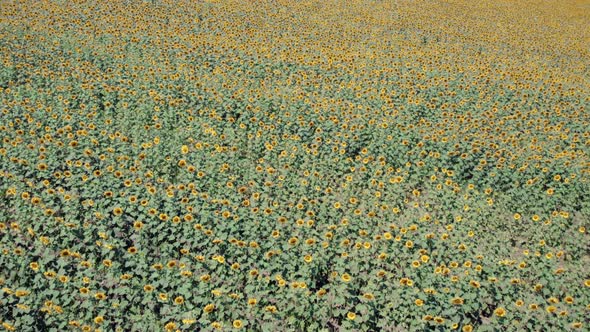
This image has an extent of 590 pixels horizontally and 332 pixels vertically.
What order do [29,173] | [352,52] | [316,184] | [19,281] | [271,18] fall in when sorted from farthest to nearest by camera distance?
1. [271,18]
2. [352,52]
3. [316,184]
4. [29,173]
5. [19,281]

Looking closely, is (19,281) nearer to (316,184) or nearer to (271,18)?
(316,184)

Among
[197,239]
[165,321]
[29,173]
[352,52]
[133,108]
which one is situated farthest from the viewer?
[352,52]

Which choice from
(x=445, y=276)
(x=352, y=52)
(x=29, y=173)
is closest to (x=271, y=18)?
(x=352, y=52)

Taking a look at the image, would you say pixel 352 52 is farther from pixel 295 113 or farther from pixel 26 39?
pixel 26 39

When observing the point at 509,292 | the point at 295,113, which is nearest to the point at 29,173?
the point at 295,113

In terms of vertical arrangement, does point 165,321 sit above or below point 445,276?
below

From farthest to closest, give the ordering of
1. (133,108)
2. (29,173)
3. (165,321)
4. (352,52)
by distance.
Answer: (352,52) → (133,108) → (29,173) → (165,321)

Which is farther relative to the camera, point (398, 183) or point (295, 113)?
point (295, 113)
